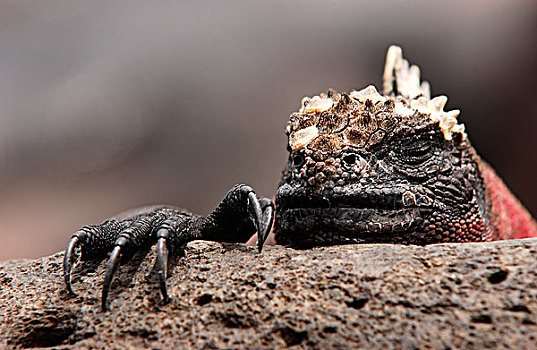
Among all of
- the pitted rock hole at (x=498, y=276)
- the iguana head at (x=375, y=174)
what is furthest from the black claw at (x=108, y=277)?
the pitted rock hole at (x=498, y=276)

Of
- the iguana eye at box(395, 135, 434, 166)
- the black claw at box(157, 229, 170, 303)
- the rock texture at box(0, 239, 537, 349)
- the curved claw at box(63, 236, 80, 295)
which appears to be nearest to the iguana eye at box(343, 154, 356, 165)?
the iguana eye at box(395, 135, 434, 166)

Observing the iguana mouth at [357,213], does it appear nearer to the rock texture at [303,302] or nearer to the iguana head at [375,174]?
the iguana head at [375,174]

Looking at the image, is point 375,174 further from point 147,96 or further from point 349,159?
point 147,96

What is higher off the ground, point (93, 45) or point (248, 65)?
point (93, 45)

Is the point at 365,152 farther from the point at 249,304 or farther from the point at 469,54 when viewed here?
the point at 469,54

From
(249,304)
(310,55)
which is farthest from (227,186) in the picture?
(249,304)

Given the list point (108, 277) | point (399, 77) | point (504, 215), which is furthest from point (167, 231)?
point (399, 77)

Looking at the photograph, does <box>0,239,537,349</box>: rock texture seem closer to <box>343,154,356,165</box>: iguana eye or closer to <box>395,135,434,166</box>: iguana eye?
<box>343,154,356,165</box>: iguana eye
